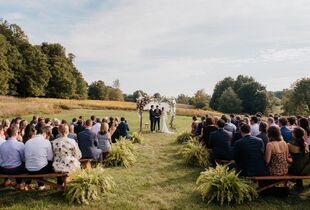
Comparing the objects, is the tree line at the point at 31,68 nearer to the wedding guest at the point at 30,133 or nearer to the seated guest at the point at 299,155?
the wedding guest at the point at 30,133

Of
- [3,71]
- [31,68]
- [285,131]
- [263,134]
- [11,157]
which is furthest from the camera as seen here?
[31,68]

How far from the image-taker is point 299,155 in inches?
340

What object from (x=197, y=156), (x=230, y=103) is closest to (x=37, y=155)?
(x=197, y=156)

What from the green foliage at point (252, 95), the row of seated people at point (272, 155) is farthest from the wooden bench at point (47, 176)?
the green foliage at point (252, 95)

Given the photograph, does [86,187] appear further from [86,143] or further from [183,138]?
[183,138]

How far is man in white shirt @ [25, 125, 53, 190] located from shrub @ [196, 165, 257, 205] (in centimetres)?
422

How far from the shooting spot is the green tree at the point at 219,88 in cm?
9594

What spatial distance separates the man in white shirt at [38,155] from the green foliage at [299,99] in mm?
67376

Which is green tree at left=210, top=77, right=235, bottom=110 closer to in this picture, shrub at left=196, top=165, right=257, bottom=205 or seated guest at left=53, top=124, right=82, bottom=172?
shrub at left=196, top=165, right=257, bottom=205

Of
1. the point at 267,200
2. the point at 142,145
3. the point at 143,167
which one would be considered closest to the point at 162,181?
the point at 143,167

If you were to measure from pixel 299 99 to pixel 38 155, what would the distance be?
7063 cm

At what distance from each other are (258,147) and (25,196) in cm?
621

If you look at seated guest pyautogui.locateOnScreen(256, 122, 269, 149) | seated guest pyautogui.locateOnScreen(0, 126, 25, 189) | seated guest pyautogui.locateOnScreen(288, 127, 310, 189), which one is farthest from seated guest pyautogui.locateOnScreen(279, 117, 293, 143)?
seated guest pyautogui.locateOnScreen(0, 126, 25, 189)

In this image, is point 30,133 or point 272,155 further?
point 30,133
